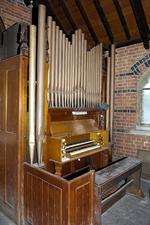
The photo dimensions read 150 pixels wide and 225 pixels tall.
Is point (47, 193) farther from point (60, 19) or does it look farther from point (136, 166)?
point (60, 19)

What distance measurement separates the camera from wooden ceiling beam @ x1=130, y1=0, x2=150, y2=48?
439 centimetres

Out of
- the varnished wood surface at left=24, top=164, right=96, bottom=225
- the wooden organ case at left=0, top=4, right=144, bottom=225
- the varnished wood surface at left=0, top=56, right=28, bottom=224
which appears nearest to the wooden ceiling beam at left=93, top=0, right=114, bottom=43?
the wooden organ case at left=0, top=4, right=144, bottom=225

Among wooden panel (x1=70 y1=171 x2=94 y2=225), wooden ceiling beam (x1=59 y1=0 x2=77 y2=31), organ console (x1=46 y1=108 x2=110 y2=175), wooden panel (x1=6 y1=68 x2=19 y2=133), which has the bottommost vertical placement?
wooden panel (x1=70 y1=171 x2=94 y2=225)

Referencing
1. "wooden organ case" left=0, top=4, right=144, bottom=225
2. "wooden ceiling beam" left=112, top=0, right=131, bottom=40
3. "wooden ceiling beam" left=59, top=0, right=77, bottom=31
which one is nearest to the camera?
"wooden organ case" left=0, top=4, right=144, bottom=225

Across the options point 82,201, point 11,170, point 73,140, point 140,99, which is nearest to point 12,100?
point 11,170

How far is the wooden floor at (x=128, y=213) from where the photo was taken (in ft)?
11.5

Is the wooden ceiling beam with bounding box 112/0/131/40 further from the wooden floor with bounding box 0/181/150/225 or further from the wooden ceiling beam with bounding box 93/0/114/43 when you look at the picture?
the wooden floor with bounding box 0/181/150/225

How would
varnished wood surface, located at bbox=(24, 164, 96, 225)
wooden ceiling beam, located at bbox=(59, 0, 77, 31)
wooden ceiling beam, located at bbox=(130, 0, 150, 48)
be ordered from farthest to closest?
wooden ceiling beam, located at bbox=(59, 0, 77, 31) < wooden ceiling beam, located at bbox=(130, 0, 150, 48) < varnished wood surface, located at bbox=(24, 164, 96, 225)

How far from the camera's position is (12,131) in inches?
135

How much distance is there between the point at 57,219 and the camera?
9.13 ft

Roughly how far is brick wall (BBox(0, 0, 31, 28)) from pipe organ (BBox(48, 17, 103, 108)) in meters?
1.50

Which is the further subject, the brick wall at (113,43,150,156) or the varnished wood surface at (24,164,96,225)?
the brick wall at (113,43,150,156)

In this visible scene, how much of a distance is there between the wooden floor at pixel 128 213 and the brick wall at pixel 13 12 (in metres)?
3.76

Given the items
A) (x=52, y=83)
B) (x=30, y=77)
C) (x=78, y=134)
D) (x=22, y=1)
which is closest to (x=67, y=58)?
(x=52, y=83)
